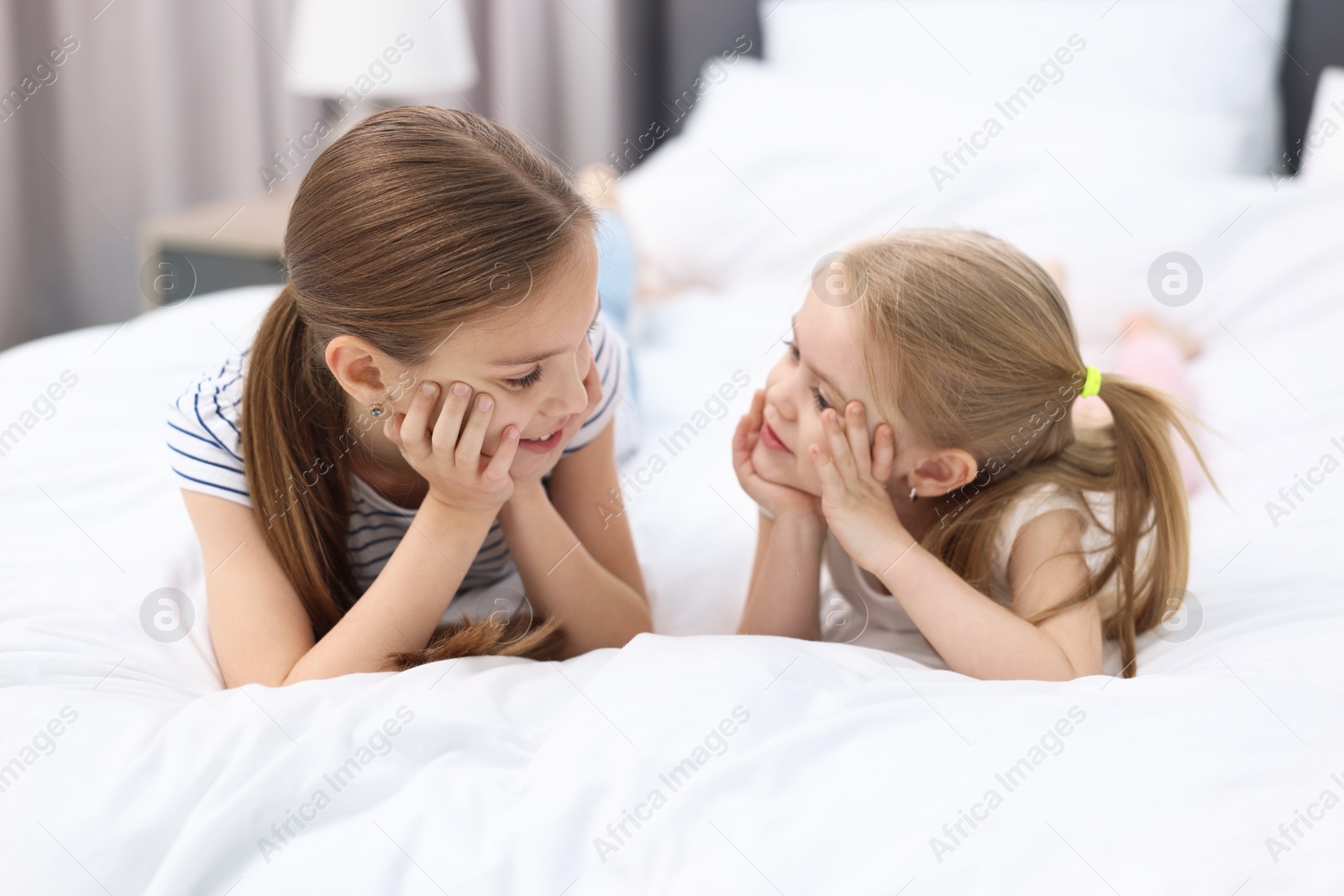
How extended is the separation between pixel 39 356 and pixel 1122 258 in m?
1.54

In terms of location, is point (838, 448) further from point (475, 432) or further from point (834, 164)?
point (834, 164)

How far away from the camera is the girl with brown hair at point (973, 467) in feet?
3.08

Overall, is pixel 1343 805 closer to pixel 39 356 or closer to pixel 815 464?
pixel 815 464

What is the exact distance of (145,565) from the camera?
3.25ft

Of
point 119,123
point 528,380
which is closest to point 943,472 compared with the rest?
point 528,380

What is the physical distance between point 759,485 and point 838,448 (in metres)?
0.13

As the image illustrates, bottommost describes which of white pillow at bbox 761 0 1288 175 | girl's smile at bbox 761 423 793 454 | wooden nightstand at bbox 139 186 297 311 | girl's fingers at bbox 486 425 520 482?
wooden nightstand at bbox 139 186 297 311

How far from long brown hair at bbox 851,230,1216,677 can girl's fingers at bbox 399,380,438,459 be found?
0.39 m

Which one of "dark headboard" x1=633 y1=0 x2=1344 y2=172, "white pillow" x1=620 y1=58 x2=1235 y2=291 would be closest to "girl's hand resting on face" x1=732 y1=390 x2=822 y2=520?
"white pillow" x1=620 y1=58 x2=1235 y2=291

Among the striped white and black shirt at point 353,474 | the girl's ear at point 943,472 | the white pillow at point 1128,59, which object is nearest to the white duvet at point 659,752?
the striped white and black shirt at point 353,474

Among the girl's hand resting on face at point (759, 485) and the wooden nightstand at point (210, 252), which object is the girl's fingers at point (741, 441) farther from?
the wooden nightstand at point (210, 252)

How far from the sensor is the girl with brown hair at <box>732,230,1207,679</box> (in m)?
0.94

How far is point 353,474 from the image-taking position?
102 centimetres

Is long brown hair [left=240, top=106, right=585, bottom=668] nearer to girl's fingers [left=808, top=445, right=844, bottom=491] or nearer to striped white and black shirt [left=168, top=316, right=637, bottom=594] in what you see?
striped white and black shirt [left=168, top=316, right=637, bottom=594]
